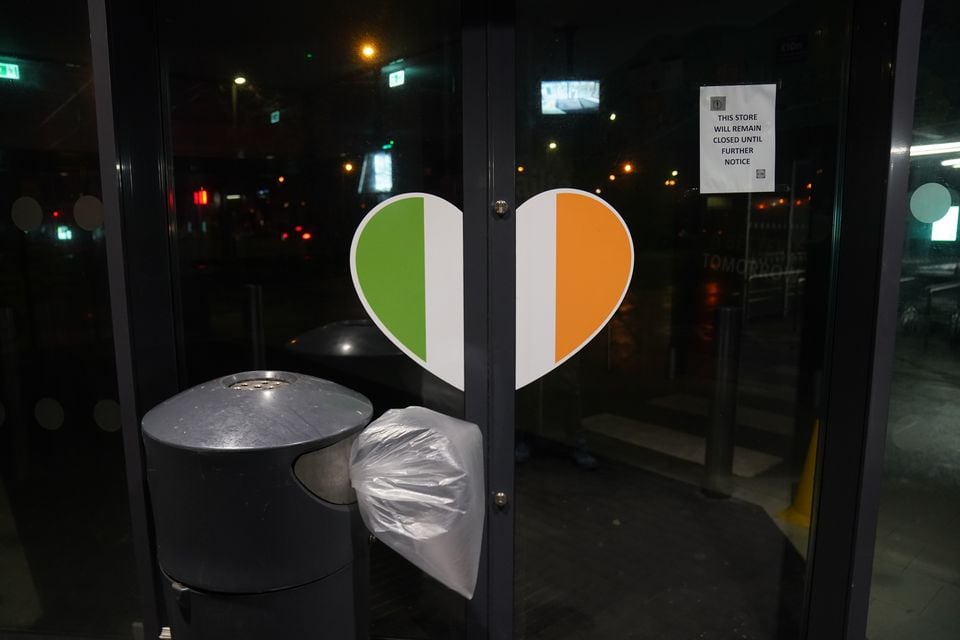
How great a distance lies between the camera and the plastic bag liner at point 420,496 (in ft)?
5.99

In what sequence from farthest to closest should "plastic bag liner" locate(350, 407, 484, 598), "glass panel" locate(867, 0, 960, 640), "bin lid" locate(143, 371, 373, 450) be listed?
"glass panel" locate(867, 0, 960, 640) → "plastic bag liner" locate(350, 407, 484, 598) → "bin lid" locate(143, 371, 373, 450)

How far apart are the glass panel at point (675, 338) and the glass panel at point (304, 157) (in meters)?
0.38

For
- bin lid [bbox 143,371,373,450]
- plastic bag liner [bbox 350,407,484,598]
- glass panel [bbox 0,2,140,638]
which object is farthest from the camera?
glass panel [bbox 0,2,140,638]

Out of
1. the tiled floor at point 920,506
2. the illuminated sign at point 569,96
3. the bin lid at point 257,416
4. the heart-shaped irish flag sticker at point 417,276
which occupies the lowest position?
the tiled floor at point 920,506

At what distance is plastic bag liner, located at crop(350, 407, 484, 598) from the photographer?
1.83 meters

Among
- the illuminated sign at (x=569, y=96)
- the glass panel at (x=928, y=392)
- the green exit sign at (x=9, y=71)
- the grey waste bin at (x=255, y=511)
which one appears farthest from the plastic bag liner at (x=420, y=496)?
the green exit sign at (x=9, y=71)

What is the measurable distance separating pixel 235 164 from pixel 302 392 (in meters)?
1.26

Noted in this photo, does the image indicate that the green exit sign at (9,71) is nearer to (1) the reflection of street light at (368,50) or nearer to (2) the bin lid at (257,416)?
(1) the reflection of street light at (368,50)

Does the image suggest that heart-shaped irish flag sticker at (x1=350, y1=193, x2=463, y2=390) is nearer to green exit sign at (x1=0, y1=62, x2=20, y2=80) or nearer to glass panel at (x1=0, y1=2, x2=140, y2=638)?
glass panel at (x1=0, y1=2, x2=140, y2=638)

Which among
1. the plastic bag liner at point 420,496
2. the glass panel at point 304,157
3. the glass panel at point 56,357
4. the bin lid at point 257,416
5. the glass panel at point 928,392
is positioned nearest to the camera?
the bin lid at point 257,416

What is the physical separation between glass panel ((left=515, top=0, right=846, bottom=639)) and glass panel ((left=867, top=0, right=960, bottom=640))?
299 millimetres

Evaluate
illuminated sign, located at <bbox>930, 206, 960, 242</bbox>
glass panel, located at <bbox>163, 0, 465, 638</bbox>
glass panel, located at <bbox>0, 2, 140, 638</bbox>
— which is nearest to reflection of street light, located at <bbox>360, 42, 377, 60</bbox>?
glass panel, located at <bbox>163, 0, 465, 638</bbox>

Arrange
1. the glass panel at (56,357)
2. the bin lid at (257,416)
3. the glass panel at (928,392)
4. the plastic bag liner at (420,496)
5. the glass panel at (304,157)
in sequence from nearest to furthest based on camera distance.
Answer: the bin lid at (257,416), the plastic bag liner at (420,496), the glass panel at (928,392), the glass panel at (304,157), the glass panel at (56,357)

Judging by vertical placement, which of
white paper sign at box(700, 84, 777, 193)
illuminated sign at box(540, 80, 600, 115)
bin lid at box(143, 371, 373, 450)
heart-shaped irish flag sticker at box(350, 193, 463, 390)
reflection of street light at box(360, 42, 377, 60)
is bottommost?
bin lid at box(143, 371, 373, 450)
